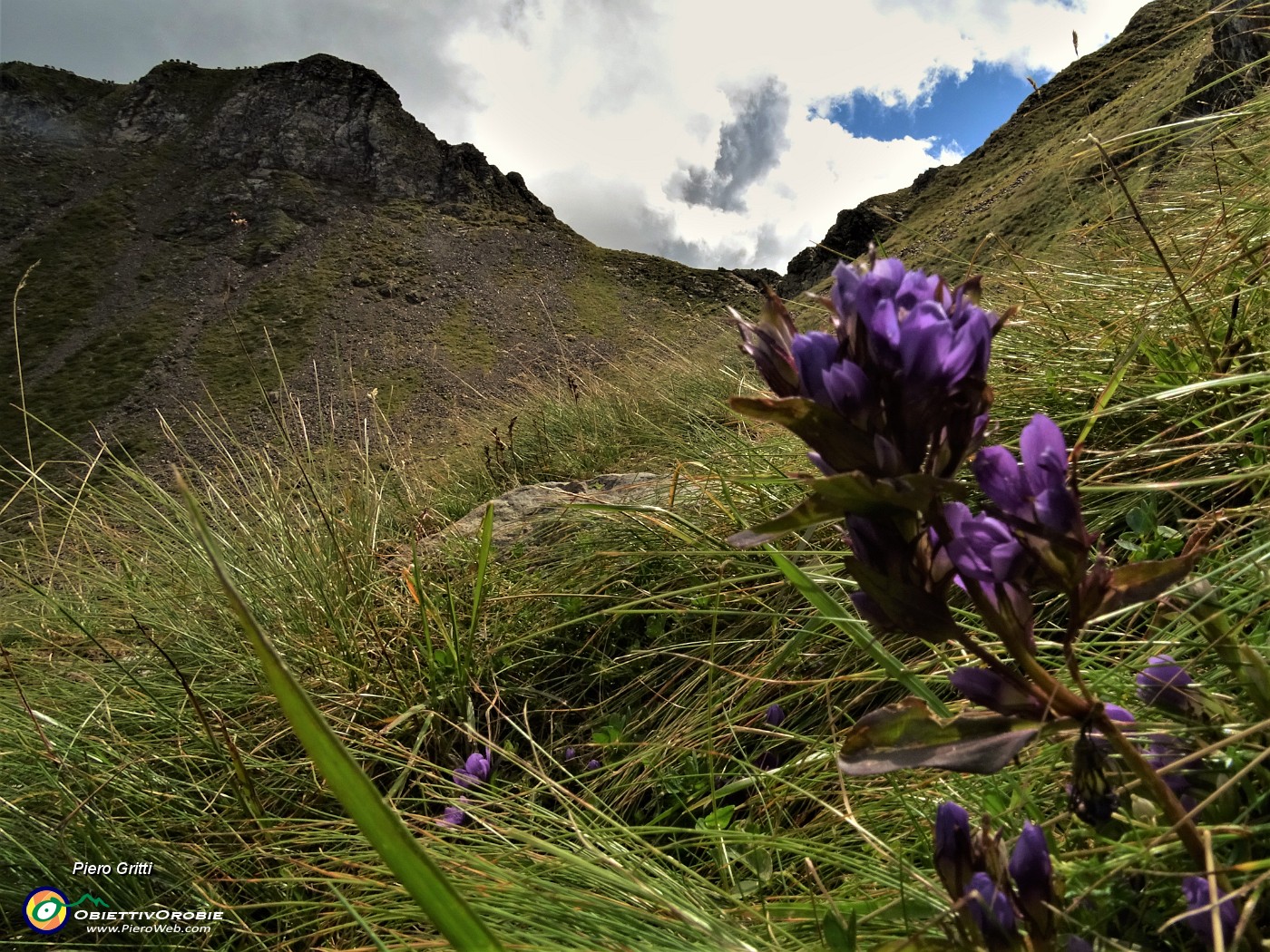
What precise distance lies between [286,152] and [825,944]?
59.3 m

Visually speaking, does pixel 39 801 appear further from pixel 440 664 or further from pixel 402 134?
pixel 402 134

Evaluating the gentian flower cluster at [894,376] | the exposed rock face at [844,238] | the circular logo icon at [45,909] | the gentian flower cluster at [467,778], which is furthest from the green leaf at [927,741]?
the exposed rock face at [844,238]

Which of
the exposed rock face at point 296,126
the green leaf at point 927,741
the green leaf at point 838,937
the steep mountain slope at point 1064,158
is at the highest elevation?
the exposed rock face at point 296,126

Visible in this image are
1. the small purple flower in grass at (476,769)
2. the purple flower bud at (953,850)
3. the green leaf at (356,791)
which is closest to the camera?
the green leaf at (356,791)

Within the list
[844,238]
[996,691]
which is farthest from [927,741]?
[844,238]

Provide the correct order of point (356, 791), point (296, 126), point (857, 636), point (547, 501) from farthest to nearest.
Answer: point (296, 126) → point (547, 501) → point (857, 636) → point (356, 791)

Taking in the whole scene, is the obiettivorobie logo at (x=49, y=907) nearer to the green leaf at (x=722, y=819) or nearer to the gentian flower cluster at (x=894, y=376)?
the green leaf at (x=722, y=819)

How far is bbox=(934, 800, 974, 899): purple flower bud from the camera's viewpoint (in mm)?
657

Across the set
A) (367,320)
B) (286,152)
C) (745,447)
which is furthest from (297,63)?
(745,447)

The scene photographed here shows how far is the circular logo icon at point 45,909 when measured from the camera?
130 cm

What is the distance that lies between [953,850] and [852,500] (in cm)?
40

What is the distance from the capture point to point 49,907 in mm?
1333

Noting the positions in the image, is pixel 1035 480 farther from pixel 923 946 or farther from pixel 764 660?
pixel 764 660

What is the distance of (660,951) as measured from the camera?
829 millimetres
